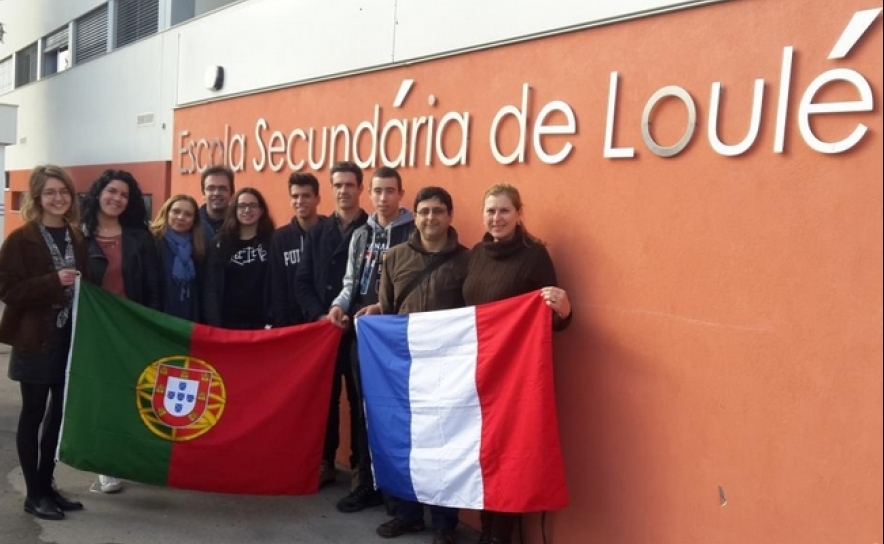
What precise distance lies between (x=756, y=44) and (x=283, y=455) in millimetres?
3224

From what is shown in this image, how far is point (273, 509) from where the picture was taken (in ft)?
16.6

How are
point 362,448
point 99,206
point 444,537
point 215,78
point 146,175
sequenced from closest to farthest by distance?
point 444,537
point 99,206
point 362,448
point 215,78
point 146,175

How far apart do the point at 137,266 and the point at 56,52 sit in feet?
39.5

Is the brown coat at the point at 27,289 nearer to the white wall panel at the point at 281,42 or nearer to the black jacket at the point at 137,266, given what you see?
the black jacket at the point at 137,266

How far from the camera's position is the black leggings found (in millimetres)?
4512

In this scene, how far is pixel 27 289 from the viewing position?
14.2ft

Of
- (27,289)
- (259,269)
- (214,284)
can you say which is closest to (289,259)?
(259,269)

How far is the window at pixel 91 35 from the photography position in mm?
12352

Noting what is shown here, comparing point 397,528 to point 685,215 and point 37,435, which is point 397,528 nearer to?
point 37,435

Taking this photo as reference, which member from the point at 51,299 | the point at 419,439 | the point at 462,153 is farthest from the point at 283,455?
the point at 462,153

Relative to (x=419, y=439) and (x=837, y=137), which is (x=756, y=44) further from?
(x=419, y=439)

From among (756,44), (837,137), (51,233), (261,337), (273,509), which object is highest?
(756,44)

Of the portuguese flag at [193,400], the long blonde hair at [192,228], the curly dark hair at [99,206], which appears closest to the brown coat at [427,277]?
the portuguese flag at [193,400]

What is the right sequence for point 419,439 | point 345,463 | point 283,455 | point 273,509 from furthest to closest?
1. point 345,463
2. point 273,509
3. point 283,455
4. point 419,439
